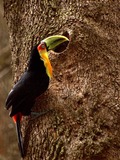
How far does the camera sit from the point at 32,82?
2104mm

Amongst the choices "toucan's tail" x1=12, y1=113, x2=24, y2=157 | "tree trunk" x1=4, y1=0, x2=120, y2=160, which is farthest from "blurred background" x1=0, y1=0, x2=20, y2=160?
"toucan's tail" x1=12, y1=113, x2=24, y2=157

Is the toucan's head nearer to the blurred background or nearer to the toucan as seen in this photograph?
the toucan

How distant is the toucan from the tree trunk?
0.19 ft

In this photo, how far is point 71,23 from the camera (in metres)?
2.20

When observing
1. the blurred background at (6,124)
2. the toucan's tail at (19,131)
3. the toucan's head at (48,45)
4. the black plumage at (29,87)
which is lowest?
the blurred background at (6,124)

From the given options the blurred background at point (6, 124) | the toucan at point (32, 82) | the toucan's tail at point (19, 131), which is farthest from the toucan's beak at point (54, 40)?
the blurred background at point (6, 124)

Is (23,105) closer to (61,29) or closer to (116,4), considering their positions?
(61,29)

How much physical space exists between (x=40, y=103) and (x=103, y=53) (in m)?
0.41

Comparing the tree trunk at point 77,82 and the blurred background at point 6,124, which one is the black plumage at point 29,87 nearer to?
the tree trunk at point 77,82

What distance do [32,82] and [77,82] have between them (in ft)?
0.74

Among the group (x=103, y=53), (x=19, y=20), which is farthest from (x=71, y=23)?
(x=19, y=20)

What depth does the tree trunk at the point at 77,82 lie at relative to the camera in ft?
6.54

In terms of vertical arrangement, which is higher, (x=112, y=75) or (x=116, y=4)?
(x=116, y=4)

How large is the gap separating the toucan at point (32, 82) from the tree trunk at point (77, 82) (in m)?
0.06
